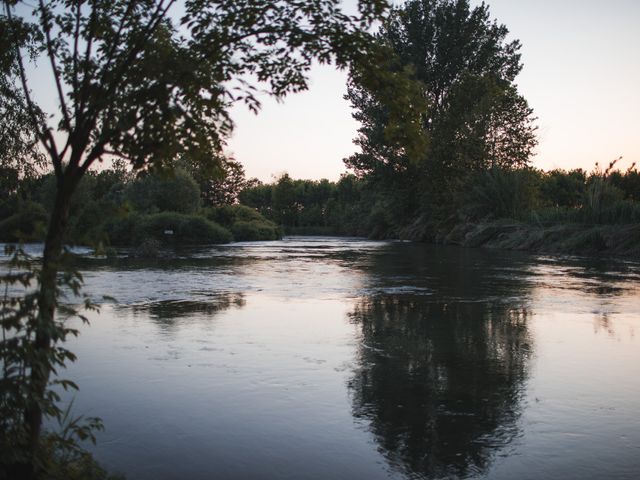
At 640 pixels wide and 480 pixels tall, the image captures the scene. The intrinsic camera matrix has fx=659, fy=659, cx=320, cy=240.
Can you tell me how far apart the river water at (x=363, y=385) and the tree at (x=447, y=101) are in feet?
103

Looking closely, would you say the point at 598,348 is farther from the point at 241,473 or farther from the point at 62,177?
the point at 62,177

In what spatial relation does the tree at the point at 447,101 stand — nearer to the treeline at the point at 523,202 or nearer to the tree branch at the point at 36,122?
the treeline at the point at 523,202

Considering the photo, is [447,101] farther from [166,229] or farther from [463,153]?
[166,229]

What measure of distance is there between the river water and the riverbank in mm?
13167

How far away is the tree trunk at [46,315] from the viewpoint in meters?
3.29

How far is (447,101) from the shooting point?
48.5 meters

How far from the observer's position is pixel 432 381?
19.8 feet

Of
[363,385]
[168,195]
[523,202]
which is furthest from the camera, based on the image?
[168,195]

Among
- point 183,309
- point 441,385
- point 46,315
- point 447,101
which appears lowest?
point 441,385

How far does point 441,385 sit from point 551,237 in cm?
2369

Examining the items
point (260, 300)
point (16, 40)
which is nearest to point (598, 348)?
point (260, 300)

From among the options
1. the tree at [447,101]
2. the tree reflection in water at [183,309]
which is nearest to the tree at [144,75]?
the tree reflection in water at [183,309]

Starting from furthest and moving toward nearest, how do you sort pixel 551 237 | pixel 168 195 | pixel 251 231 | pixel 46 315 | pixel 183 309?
pixel 168 195
pixel 251 231
pixel 551 237
pixel 183 309
pixel 46 315

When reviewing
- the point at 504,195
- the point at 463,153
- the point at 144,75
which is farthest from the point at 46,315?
the point at 463,153
